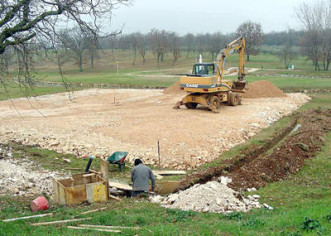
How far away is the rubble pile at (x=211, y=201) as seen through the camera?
30.7 feet

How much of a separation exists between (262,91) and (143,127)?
1519 centimetres

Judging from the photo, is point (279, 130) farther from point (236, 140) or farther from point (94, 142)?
point (94, 142)

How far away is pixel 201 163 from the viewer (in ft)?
48.9

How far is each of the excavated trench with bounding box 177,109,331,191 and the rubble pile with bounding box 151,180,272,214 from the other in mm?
1535

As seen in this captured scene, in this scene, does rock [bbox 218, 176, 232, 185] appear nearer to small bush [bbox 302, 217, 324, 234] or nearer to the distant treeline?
small bush [bbox 302, 217, 324, 234]

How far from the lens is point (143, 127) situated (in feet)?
62.8

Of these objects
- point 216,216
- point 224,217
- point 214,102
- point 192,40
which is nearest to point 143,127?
point 214,102

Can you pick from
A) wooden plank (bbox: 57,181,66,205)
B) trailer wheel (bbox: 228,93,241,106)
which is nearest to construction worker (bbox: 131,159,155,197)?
wooden plank (bbox: 57,181,66,205)

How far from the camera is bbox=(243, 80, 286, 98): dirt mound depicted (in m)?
30.6

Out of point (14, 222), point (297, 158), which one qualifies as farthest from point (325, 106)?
point (14, 222)

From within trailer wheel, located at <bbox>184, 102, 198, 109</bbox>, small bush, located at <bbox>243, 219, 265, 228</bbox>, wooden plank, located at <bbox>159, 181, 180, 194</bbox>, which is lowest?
wooden plank, located at <bbox>159, 181, 180, 194</bbox>

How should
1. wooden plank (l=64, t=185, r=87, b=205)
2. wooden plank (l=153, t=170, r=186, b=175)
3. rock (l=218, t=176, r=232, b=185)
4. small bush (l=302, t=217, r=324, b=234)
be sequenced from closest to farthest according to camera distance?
small bush (l=302, t=217, r=324, b=234) < wooden plank (l=64, t=185, r=87, b=205) < rock (l=218, t=176, r=232, b=185) < wooden plank (l=153, t=170, r=186, b=175)

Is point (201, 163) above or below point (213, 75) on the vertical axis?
below

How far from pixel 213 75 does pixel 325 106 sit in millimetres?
10013
